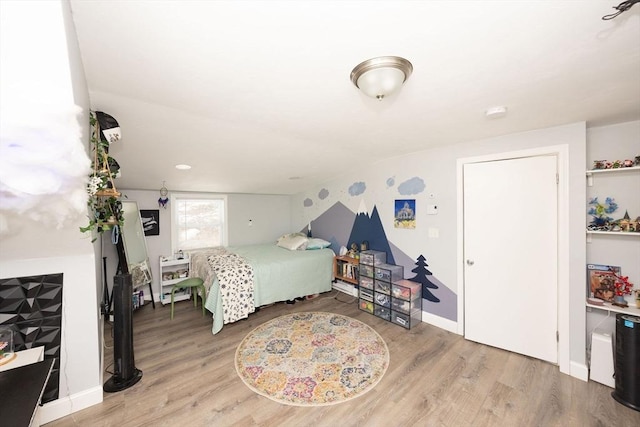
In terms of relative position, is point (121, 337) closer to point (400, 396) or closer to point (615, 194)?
point (400, 396)

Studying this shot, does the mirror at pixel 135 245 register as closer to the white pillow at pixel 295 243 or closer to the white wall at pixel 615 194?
the white pillow at pixel 295 243

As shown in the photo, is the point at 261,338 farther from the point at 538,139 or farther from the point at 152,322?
the point at 538,139

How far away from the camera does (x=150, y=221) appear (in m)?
3.85

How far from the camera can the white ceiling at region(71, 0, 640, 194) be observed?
97 cm

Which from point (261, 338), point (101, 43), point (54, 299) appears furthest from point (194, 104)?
point (261, 338)

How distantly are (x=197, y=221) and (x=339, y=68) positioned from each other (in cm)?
391

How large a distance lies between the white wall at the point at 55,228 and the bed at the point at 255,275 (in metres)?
1.21

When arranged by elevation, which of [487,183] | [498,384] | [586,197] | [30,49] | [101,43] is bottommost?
[498,384]

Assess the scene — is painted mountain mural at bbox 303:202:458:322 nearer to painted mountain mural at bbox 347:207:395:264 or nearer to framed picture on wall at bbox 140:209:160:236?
painted mountain mural at bbox 347:207:395:264

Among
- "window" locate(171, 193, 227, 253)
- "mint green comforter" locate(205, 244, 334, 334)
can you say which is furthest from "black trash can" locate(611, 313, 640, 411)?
"window" locate(171, 193, 227, 253)

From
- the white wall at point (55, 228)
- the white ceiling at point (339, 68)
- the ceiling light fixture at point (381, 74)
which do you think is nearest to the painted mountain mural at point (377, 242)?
the white ceiling at point (339, 68)

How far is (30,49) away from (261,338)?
2803 millimetres

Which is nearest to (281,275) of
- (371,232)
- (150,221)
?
(371,232)

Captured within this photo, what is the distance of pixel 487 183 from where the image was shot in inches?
101
